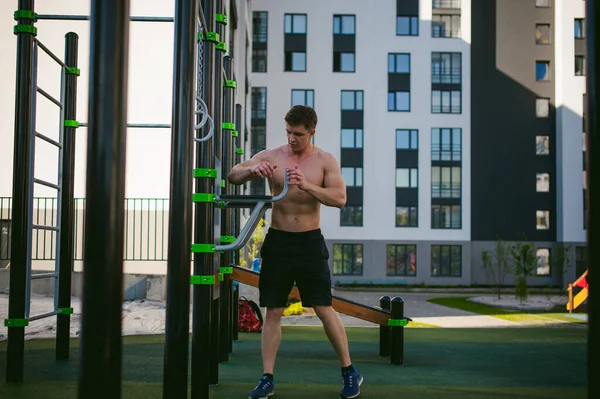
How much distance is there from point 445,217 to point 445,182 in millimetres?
1810

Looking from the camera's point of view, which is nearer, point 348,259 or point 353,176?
point 353,176

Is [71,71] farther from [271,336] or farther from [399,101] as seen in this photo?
[399,101]

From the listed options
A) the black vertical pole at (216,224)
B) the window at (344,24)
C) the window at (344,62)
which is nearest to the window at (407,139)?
the window at (344,62)

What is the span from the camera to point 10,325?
3750 mm

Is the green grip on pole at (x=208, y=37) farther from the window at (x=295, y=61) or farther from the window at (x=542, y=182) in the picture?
the window at (x=542, y=182)

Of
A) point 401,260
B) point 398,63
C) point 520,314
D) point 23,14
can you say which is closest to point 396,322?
point 23,14

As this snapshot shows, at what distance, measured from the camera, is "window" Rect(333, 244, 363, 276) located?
103 feet

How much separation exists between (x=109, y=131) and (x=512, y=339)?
23.8ft

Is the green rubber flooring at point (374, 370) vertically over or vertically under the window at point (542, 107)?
under

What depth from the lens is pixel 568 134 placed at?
31.3 metres

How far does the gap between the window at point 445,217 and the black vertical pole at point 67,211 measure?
28.0 meters

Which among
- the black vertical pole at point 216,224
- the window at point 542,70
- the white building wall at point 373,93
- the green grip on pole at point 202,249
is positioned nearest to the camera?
the green grip on pole at point 202,249

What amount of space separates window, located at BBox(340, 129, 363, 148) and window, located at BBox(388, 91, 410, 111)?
2.16m

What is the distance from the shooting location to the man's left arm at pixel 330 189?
136 inches
